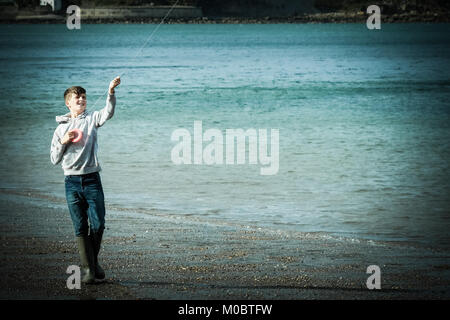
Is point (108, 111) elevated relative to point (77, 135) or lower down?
elevated

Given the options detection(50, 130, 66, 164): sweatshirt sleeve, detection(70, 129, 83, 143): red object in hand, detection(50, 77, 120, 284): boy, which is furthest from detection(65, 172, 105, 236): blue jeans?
detection(70, 129, 83, 143): red object in hand

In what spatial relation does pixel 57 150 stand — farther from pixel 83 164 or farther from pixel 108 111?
pixel 108 111

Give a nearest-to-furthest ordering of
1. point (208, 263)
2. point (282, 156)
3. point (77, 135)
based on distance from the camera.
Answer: point (77, 135) → point (208, 263) → point (282, 156)

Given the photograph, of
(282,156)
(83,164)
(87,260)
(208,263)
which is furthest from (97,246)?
(282,156)

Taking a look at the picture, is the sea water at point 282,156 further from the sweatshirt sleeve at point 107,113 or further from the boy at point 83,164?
the sweatshirt sleeve at point 107,113

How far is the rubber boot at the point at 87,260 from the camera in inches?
240

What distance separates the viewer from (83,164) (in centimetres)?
602

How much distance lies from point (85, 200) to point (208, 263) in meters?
1.27

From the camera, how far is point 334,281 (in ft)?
20.5

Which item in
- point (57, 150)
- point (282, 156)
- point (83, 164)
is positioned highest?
point (57, 150)

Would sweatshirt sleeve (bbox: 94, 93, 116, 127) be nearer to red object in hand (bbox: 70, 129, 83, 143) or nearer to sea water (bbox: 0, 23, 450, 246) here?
red object in hand (bbox: 70, 129, 83, 143)

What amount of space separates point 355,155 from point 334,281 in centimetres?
1014

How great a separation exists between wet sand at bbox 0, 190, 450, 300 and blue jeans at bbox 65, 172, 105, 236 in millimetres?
466

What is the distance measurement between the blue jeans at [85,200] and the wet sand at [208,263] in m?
0.47
